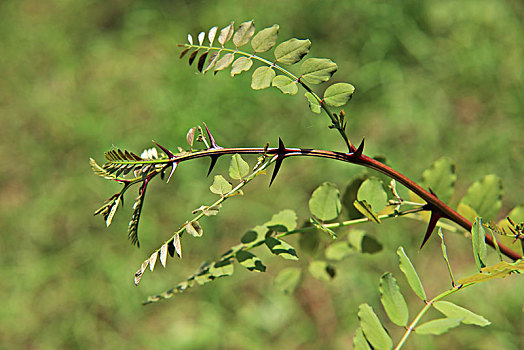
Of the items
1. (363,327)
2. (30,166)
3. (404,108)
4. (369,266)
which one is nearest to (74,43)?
(30,166)

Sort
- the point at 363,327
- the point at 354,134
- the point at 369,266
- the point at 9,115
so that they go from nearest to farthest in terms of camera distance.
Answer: the point at 363,327 < the point at 369,266 < the point at 354,134 < the point at 9,115

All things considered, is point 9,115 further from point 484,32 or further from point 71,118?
point 484,32

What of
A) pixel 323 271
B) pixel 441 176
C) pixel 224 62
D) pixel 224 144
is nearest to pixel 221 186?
pixel 224 62

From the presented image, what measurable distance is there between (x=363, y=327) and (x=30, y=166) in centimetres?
261

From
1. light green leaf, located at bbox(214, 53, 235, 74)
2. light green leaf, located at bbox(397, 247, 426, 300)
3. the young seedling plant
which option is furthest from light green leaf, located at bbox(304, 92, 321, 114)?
light green leaf, located at bbox(397, 247, 426, 300)

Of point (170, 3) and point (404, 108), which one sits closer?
point (404, 108)

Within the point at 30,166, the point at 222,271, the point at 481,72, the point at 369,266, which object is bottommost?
the point at 30,166

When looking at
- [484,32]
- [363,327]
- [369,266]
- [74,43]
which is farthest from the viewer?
[74,43]

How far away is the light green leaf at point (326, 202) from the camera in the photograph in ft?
2.99

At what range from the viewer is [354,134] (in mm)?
2656

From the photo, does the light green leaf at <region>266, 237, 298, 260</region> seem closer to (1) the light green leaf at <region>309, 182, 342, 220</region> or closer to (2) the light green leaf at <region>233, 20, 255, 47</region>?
(1) the light green leaf at <region>309, 182, 342, 220</region>

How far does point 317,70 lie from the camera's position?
0.75 metres

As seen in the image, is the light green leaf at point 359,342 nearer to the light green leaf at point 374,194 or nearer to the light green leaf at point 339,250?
the light green leaf at point 374,194

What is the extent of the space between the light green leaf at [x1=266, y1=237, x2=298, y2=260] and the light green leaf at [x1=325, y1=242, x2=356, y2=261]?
0.29m
